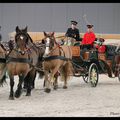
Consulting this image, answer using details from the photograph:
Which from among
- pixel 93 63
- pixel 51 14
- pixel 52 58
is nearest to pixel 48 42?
A: pixel 52 58

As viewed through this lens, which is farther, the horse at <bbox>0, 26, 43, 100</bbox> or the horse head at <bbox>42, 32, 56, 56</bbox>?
the horse head at <bbox>42, 32, 56, 56</bbox>

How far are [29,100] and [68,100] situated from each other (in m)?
0.88

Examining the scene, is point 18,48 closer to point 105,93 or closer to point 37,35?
point 105,93

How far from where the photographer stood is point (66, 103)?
11844 millimetres

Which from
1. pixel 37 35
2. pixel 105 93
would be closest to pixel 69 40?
pixel 105 93

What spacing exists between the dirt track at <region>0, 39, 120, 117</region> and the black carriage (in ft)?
1.80

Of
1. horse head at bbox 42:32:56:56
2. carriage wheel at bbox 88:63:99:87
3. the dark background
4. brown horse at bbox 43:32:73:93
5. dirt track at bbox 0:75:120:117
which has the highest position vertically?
the dark background

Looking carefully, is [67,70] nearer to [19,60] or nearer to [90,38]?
[90,38]

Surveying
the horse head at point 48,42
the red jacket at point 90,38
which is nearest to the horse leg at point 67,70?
the red jacket at point 90,38

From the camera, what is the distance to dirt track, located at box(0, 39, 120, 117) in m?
10.1

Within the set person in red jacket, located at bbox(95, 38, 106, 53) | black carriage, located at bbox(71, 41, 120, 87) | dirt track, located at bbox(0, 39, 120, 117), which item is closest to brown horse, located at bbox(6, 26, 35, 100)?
dirt track, located at bbox(0, 39, 120, 117)

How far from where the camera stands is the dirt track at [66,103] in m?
10.1

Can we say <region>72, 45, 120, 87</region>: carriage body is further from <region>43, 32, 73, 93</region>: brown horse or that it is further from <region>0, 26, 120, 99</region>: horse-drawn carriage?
<region>43, 32, 73, 93</region>: brown horse

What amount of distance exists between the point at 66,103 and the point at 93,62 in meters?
4.49
